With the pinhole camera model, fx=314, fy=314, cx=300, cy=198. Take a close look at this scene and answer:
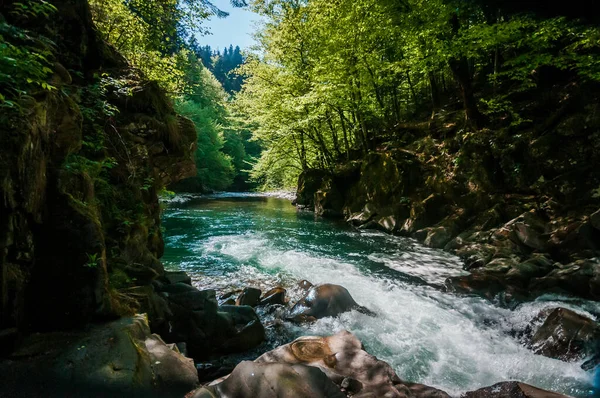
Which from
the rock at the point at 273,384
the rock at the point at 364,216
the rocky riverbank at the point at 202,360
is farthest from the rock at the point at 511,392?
the rock at the point at 364,216

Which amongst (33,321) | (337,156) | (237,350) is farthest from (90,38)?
(337,156)

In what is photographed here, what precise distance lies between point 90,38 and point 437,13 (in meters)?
11.1

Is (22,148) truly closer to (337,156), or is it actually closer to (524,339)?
(524,339)

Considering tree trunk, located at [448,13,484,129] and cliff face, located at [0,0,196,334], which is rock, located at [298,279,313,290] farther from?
tree trunk, located at [448,13,484,129]

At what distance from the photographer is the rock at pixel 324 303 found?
6.55 metres

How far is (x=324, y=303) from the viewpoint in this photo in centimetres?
669

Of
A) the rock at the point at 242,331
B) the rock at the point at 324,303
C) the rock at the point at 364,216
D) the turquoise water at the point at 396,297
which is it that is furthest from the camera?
the rock at the point at 364,216

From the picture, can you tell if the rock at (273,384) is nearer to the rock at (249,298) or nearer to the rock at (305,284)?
the rock at (249,298)

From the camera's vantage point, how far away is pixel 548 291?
282 inches

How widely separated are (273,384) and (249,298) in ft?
13.7

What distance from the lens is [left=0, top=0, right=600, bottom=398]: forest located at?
10.4ft

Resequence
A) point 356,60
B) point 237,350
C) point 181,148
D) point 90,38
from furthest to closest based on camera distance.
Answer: point 356,60 < point 181,148 < point 90,38 < point 237,350

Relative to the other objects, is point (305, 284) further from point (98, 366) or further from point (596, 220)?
point (596, 220)

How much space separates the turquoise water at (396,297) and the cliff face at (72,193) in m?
3.28
